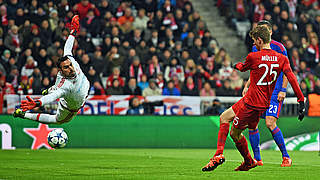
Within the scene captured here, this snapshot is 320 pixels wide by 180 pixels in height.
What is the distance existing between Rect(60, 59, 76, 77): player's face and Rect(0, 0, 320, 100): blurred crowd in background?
6171 millimetres

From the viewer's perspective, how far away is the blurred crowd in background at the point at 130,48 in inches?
754

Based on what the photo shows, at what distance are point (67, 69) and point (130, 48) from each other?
8.95 metres

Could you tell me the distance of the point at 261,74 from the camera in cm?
954

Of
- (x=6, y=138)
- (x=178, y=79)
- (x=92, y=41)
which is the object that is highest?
(x=92, y=41)

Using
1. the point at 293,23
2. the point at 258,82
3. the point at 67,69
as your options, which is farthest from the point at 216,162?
the point at 293,23

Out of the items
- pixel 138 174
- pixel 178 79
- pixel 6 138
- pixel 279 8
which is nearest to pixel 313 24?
pixel 279 8

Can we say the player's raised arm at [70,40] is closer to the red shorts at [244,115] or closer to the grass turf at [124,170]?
the grass turf at [124,170]

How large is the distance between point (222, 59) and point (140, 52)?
293cm

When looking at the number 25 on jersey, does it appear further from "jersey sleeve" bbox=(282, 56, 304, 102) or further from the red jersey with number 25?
"jersey sleeve" bbox=(282, 56, 304, 102)

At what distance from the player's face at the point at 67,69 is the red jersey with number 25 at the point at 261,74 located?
11.6ft

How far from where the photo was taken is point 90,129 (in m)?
18.1

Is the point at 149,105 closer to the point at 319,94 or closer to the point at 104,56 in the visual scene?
the point at 104,56

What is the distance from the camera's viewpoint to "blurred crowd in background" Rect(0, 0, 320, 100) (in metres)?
19.1

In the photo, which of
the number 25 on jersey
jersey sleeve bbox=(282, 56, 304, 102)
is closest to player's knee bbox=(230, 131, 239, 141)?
the number 25 on jersey
